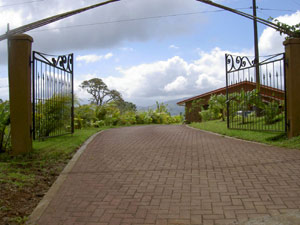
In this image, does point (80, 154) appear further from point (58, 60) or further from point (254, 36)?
point (254, 36)

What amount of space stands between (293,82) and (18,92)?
6804 mm

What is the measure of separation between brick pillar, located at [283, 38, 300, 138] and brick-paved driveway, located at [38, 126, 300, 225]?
4.40ft

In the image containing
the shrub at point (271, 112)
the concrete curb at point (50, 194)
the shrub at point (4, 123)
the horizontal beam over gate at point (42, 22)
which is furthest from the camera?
the shrub at point (271, 112)

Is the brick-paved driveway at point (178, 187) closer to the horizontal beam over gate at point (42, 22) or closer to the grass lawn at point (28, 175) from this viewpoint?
the grass lawn at point (28, 175)

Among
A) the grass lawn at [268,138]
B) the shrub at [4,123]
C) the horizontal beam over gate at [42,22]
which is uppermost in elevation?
the horizontal beam over gate at [42,22]

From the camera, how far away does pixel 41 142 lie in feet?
25.9

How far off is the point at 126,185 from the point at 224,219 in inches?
69.1

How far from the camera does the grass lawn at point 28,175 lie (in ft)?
12.6

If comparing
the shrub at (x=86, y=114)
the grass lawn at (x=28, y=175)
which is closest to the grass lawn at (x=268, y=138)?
the grass lawn at (x=28, y=175)

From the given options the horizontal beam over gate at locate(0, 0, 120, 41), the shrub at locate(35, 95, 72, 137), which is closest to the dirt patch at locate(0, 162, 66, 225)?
the shrub at locate(35, 95, 72, 137)

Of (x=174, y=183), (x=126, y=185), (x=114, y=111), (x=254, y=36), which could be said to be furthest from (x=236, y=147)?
(x=254, y=36)

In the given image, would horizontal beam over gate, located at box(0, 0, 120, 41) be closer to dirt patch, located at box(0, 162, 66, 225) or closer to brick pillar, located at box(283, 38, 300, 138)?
dirt patch, located at box(0, 162, 66, 225)

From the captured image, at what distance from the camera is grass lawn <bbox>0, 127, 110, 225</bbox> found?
3828mm

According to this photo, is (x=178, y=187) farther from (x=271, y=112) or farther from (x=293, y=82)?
(x=271, y=112)
